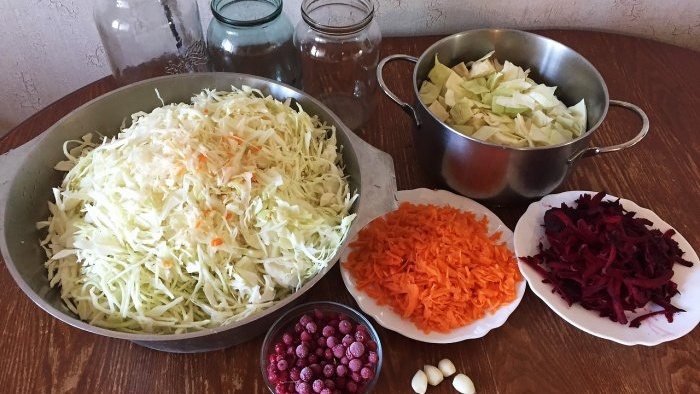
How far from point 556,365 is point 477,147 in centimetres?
44

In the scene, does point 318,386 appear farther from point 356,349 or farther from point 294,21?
point 294,21

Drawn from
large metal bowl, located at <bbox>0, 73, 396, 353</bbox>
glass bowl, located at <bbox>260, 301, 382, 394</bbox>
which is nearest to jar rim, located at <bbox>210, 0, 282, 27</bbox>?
large metal bowl, located at <bbox>0, 73, 396, 353</bbox>

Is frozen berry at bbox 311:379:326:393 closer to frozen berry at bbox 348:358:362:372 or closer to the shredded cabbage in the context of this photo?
frozen berry at bbox 348:358:362:372

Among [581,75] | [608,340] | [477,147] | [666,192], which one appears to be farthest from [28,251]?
[666,192]

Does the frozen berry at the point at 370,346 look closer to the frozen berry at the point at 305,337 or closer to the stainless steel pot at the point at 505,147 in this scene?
the frozen berry at the point at 305,337

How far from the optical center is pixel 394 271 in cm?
110

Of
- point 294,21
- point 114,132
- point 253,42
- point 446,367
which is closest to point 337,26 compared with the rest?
point 253,42

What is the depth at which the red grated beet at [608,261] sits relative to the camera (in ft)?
3.43

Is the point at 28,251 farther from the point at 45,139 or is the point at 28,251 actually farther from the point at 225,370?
the point at 225,370

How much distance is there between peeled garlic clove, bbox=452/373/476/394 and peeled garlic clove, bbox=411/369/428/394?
5 centimetres

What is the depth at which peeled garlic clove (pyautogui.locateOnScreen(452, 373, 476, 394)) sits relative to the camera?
0.97 meters

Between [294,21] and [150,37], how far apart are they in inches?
16.9

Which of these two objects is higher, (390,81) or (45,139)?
(45,139)

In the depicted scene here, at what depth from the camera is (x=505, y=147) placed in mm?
1087
